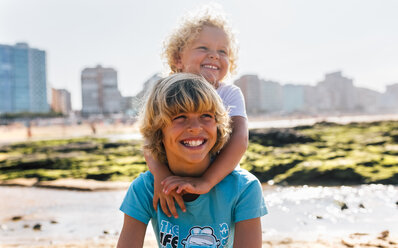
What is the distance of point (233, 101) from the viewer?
1841 millimetres

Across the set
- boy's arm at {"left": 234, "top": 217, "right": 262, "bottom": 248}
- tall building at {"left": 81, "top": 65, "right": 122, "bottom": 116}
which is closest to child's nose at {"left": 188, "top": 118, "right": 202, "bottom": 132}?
boy's arm at {"left": 234, "top": 217, "right": 262, "bottom": 248}

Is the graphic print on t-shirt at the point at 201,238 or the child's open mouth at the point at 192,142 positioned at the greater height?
the child's open mouth at the point at 192,142

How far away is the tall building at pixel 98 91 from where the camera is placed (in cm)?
6153

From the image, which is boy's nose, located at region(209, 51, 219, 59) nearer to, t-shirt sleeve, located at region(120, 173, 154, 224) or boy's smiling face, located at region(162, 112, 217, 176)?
boy's smiling face, located at region(162, 112, 217, 176)

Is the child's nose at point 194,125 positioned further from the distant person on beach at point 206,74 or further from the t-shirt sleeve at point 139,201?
the t-shirt sleeve at point 139,201

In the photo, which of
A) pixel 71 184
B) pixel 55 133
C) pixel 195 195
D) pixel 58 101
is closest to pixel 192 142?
pixel 195 195

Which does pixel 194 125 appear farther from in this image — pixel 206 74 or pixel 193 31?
pixel 193 31

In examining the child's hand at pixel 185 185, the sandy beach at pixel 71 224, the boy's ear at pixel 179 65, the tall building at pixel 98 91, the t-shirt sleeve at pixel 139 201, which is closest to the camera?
the child's hand at pixel 185 185

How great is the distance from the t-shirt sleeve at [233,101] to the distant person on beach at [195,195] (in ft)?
0.84

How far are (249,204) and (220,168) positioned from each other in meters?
0.20

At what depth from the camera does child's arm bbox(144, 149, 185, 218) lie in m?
1.47

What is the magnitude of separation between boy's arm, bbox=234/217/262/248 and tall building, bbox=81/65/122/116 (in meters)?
61.9

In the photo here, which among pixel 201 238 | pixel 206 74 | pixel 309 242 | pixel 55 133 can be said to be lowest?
pixel 309 242

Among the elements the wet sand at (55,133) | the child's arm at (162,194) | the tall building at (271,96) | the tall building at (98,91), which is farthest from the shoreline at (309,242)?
the tall building at (271,96)
